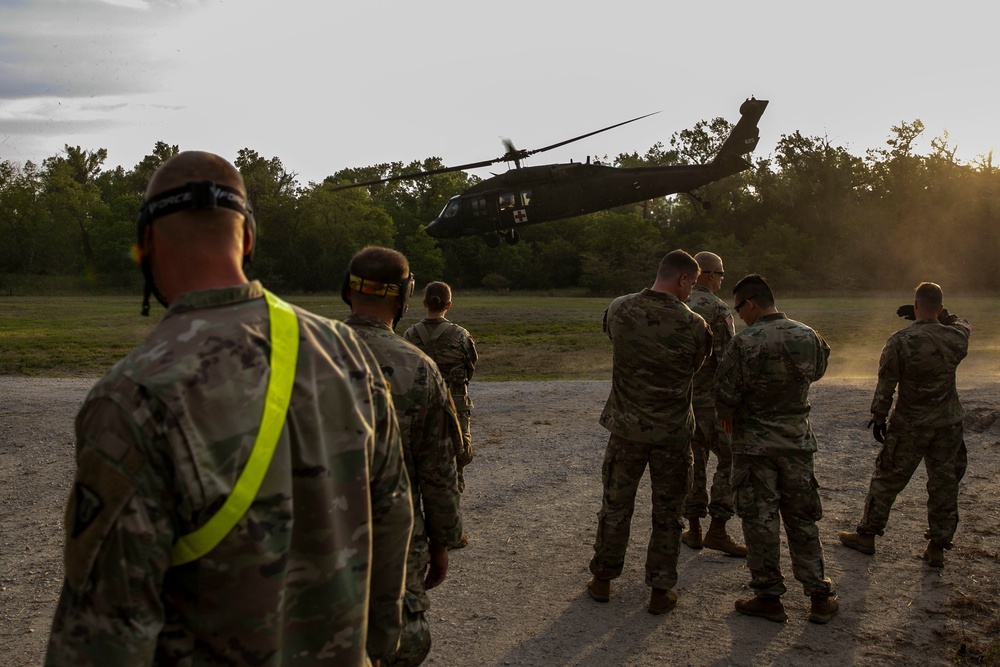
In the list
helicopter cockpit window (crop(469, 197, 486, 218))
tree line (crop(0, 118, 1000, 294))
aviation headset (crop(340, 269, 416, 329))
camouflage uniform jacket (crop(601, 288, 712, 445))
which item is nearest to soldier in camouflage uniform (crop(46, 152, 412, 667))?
aviation headset (crop(340, 269, 416, 329))

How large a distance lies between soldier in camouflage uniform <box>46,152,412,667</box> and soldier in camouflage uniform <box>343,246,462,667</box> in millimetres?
1296

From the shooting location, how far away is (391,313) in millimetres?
3934

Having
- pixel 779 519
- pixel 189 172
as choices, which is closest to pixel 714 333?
pixel 779 519

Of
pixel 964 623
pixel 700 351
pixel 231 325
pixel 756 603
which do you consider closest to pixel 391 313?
pixel 231 325

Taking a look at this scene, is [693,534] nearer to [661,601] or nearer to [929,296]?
[661,601]

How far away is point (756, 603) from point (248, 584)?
457cm

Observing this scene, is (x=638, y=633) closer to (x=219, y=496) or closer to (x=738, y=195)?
(x=219, y=496)

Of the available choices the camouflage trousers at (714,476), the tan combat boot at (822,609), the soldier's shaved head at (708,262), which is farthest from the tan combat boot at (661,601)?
the soldier's shaved head at (708,262)

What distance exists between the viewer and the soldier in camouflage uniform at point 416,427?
3.45 meters

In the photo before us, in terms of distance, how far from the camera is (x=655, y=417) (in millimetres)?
5695

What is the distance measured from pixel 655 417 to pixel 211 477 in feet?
13.9

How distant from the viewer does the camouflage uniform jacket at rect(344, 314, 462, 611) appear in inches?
138

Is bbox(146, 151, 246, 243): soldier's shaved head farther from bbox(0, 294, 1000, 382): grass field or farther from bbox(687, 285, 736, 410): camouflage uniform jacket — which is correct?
bbox(0, 294, 1000, 382): grass field

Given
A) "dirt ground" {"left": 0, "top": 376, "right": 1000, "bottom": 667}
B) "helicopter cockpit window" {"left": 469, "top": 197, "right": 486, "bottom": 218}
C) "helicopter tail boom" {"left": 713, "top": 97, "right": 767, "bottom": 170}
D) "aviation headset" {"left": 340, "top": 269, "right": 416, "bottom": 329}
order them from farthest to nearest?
1. "helicopter tail boom" {"left": 713, "top": 97, "right": 767, "bottom": 170}
2. "helicopter cockpit window" {"left": 469, "top": 197, "right": 486, "bottom": 218}
3. "dirt ground" {"left": 0, "top": 376, "right": 1000, "bottom": 667}
4. "aviation headset" {"left": 340, "top": 269, "right": 416, "bottom": 329}
